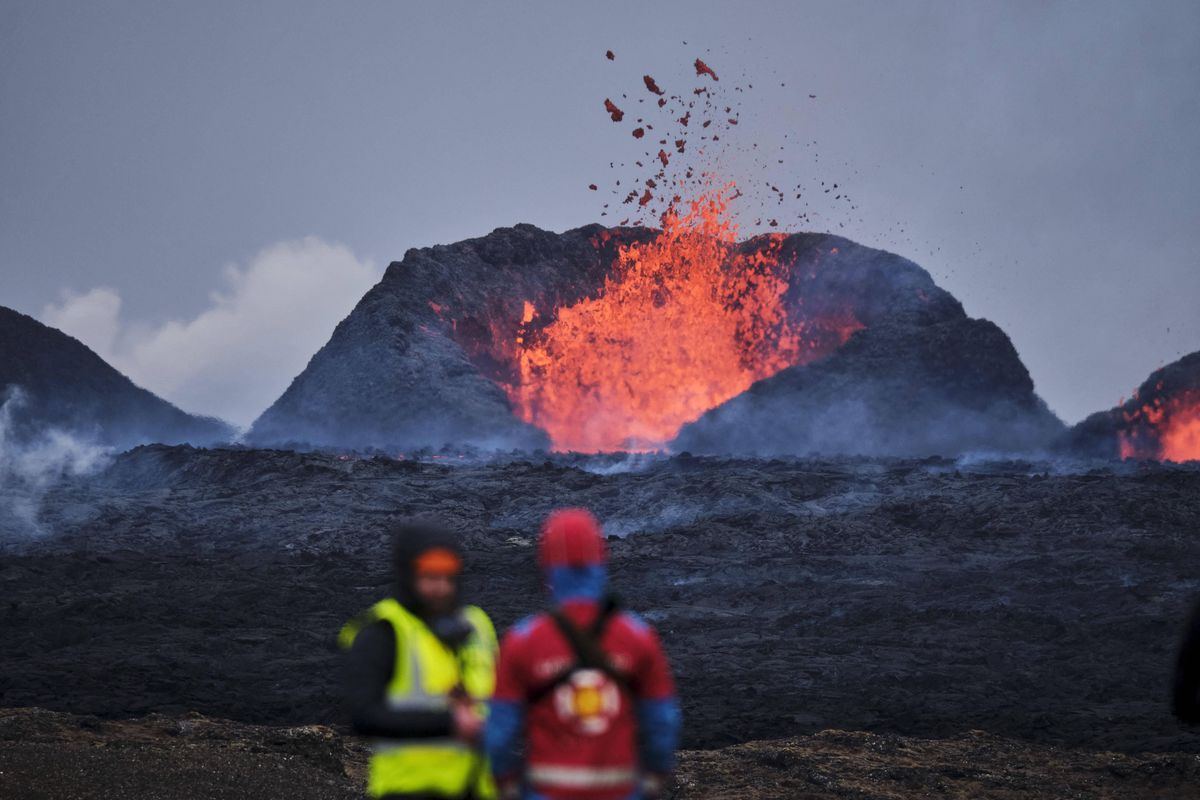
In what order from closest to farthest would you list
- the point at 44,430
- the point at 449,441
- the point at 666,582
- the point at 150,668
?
the point at 150,668, the point at 666,582, the point at 449,441, the point at 44,430

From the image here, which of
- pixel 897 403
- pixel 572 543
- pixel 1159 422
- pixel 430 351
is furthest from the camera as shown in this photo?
pixel 430 351

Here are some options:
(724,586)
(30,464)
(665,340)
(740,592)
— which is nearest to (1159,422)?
(665,340)

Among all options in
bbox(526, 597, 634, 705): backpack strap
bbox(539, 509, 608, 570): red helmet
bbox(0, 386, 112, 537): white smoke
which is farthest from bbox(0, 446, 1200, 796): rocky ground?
bbox(539, 509, 608, 570): red helmet

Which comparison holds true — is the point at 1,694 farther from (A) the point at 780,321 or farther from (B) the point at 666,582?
(A) the point at 780,321

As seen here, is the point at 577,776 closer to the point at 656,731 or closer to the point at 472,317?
the point at 656,731

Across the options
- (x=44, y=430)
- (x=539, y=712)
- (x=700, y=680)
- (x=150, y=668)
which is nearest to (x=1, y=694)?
(x=150, y=668)

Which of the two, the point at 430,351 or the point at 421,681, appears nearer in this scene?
the point at 421,681
